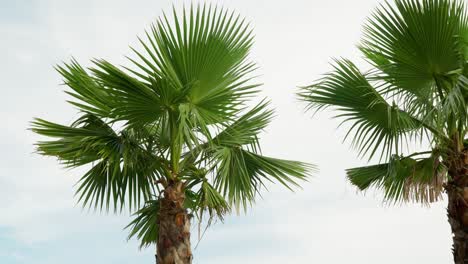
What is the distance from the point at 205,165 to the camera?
26.1 feet

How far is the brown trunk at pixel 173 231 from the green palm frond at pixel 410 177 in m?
2.76

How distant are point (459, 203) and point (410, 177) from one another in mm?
1207

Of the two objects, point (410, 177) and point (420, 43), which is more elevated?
point (420, 43)

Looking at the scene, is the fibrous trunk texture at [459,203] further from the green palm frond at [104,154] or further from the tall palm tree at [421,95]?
the green palm frond at [104,154]

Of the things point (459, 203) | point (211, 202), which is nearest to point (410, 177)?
point (459, 203)

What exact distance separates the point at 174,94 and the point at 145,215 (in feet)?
8.49

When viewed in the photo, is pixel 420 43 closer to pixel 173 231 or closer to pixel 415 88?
pixel 415 88

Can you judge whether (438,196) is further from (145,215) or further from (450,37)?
(145,215)

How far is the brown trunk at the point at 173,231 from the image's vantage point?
23.1 feet

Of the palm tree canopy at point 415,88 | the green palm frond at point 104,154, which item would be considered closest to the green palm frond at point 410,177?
the palm tree canopy at point 415,88

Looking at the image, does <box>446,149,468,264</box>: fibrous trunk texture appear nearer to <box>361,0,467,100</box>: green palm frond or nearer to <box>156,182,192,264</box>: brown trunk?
<box>361,0,467,100</box>: green palm frond

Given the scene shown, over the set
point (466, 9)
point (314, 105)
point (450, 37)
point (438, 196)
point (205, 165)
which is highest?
point (466, 9)

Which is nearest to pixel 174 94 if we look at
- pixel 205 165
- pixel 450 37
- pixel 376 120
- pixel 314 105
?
pixel 205 165

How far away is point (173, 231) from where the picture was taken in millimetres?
7141
